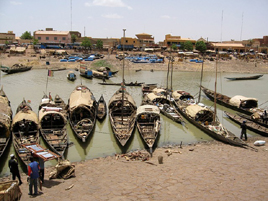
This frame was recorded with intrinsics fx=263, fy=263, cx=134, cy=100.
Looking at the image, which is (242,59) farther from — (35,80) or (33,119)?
(33,119)

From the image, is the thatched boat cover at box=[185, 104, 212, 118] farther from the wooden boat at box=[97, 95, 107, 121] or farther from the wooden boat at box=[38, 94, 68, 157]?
the wooden boat at box=[38, 94, 68, 157]

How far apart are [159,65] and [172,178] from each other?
48.6 meters

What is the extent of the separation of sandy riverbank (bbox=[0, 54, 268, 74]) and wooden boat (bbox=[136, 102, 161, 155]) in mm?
35172

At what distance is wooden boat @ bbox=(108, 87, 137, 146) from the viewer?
15.9 metres

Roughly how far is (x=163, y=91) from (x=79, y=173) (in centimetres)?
1656

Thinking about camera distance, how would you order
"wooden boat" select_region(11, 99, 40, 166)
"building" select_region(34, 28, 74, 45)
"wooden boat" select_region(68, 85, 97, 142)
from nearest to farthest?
"wooden boat" select_region(11, 99, 40, 166)
"wooden boat" select_region(68, 85, 97, 142)
"building" select_region(34, 28, 74, 45)

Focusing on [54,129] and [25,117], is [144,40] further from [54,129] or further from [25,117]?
[25,117]

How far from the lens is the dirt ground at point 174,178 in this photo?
9.18m

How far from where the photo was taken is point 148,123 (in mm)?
17969

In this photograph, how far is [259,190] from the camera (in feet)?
31.1

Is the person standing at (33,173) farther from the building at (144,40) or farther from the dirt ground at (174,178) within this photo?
the building at (144,40)

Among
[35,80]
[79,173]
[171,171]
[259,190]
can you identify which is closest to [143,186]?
[171,171]

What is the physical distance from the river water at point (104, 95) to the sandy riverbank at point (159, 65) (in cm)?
323

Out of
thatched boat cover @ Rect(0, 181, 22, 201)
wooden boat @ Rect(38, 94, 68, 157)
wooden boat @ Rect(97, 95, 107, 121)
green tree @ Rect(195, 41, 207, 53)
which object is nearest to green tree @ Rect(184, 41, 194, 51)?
green tree @ Rect(195, 41, 207, 53)
